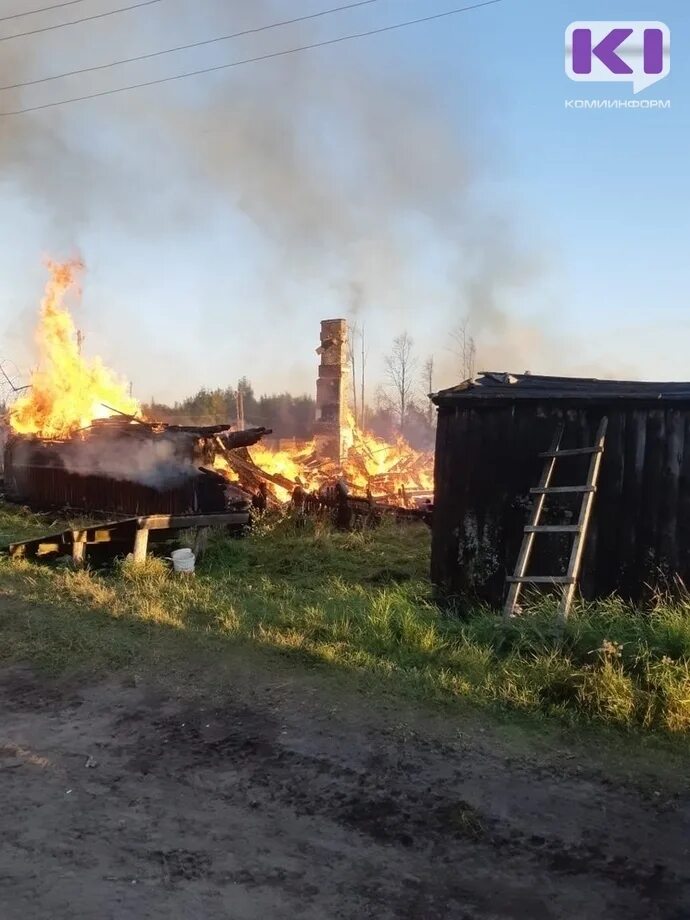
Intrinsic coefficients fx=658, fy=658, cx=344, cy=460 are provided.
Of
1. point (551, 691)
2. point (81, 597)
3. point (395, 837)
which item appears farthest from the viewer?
point (81, 597)

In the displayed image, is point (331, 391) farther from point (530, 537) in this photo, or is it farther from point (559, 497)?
point (530, 537)

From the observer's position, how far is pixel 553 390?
701 cm

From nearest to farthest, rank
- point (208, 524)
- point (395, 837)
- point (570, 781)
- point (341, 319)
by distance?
point (395, 837)
point (570, 781)
point (208, 524)
point (341, 319)

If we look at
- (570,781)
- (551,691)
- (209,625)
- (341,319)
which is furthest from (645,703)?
(341,319)

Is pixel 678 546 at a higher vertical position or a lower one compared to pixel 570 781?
higher

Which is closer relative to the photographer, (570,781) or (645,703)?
(570,781)

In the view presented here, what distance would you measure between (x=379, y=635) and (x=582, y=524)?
2.14 metres

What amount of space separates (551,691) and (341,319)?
2049 cm

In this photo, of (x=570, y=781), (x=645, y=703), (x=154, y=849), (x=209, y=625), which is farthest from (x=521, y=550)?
(x=154, y=849)

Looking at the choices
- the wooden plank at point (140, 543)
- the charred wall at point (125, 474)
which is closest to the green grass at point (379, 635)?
the wooden plank at point (140, 543)

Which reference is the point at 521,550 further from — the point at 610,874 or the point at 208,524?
the point at 208,524

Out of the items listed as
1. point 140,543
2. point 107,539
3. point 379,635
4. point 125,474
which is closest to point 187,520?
point 140,543

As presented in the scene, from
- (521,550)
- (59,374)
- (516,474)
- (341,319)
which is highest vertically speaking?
(341,319)

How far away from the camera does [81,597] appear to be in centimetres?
761
